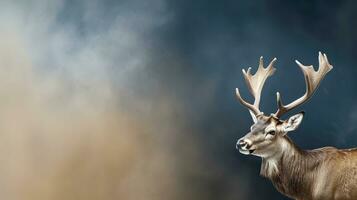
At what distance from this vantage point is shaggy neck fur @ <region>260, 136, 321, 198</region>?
132 inches

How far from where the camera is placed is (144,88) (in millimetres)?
4980

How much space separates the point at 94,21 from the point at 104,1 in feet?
0.65

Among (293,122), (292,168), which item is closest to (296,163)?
(292,168)

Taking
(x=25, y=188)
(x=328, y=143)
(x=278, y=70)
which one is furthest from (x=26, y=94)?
(x=328, y=143)

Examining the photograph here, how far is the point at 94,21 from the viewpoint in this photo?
16.6 ft

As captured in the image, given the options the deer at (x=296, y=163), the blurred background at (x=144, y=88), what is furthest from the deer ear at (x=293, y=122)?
the blurred background at (x=144, y=88)

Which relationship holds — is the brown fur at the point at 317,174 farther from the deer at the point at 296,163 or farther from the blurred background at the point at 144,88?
the blurred background at the point at 144,88

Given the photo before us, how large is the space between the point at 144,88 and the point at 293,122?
1866 mm

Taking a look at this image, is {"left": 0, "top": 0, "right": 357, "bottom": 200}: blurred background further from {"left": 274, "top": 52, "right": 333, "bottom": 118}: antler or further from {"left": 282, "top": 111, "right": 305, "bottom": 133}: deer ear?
{"left": 282, "top": 111, "right": 305, "bottom": 133}: deer ear

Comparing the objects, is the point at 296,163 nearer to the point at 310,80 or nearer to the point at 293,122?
the point at 293,122

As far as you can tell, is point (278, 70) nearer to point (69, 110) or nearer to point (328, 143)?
point (328, 143)

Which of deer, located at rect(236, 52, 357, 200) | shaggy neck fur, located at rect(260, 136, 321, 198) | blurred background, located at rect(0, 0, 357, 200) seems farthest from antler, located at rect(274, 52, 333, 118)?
blurred background, located at rect(0, 0, 357, 200)

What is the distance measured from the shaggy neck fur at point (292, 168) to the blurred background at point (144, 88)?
133 centimetres

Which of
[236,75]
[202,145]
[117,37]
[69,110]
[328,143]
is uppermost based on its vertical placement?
[117,37]
